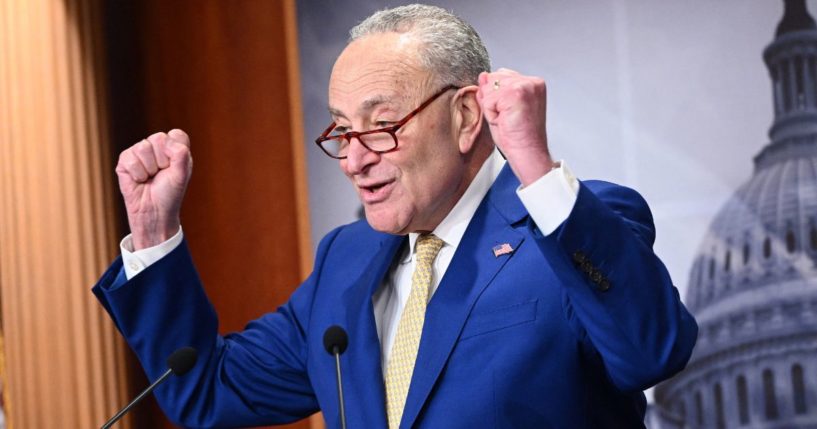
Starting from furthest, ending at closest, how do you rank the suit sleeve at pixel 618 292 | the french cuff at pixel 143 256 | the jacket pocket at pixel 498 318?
the french cuff at pixel 143 256 → the jacket pocket at pixel 498 318 → the suit sleeve at pixel 618 292

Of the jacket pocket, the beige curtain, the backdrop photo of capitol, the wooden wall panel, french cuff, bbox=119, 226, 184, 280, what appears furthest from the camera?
the wooden wall panel

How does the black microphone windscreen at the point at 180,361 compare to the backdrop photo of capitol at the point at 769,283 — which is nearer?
the black microphone windscreen at the point at 180,361

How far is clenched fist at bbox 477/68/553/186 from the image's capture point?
1536 millimetres

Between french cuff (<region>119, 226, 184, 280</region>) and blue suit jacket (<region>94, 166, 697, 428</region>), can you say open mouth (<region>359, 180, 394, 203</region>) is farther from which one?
A: french cuff (<region>119, 226, 184, 280</region>)

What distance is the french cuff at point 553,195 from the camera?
1.53 metres

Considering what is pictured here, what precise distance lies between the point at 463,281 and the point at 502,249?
0.29 feet

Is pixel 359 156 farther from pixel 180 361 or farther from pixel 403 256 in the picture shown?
pixel 180 361

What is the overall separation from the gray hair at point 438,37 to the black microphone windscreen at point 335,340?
499 mm

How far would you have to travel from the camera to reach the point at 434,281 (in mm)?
1990

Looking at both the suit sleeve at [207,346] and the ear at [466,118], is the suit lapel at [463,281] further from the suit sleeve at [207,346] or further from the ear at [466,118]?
the suit sleeve at [207,346]

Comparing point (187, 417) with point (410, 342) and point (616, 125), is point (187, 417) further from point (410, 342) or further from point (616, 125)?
point (616, 125)

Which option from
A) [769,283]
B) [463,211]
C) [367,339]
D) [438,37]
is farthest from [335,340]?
[769,283]

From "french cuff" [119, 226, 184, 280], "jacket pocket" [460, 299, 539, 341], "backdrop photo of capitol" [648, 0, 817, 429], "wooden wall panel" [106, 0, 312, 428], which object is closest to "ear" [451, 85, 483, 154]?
"jacket pocket" [460, 299, 539, 341]

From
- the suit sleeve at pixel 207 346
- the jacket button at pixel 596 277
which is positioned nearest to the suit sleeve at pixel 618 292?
the jacket button at pixel 596 277
